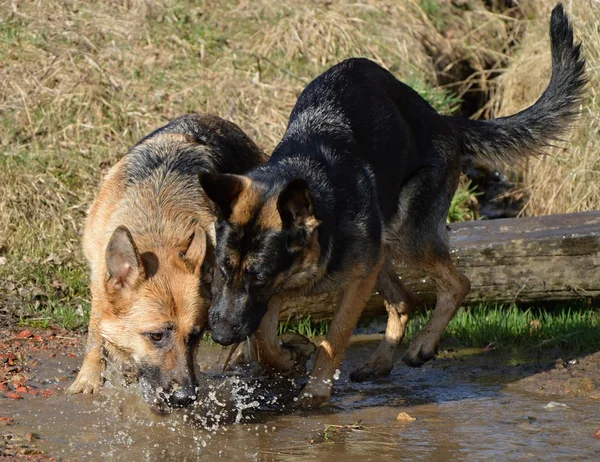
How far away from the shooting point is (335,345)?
249 inches

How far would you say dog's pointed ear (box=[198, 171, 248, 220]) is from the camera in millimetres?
5324

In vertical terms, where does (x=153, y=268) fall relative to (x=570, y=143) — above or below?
below

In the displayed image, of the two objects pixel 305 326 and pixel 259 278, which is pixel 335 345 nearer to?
pixel 259 278

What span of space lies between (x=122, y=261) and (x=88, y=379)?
128cm

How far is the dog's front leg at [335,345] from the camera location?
20.5ft

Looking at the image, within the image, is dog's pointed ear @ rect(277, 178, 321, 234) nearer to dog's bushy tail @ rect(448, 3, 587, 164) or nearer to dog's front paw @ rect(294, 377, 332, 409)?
dog's front paw @ rect(294, 377, 332, 409)

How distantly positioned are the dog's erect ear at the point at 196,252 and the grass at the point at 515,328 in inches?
87.3

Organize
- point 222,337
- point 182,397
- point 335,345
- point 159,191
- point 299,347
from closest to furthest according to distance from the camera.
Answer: point 222,337, point 182,397, point 159,191, point 335,345, point 299,347

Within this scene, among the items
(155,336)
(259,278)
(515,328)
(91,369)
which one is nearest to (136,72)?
(91,369)

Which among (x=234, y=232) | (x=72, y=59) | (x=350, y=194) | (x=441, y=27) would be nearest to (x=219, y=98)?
(x=72, y=59)

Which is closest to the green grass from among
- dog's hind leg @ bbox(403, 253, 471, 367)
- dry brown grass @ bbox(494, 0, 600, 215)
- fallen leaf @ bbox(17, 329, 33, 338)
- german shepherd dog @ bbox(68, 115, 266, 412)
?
dog's hind leg @ bbox(403, 253, 471, 367)

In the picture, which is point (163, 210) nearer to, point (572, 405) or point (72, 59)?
point (572, 405)

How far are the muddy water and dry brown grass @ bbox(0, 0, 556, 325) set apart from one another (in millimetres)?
2100

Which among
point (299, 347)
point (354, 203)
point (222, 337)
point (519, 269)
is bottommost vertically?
point (299, 347)
